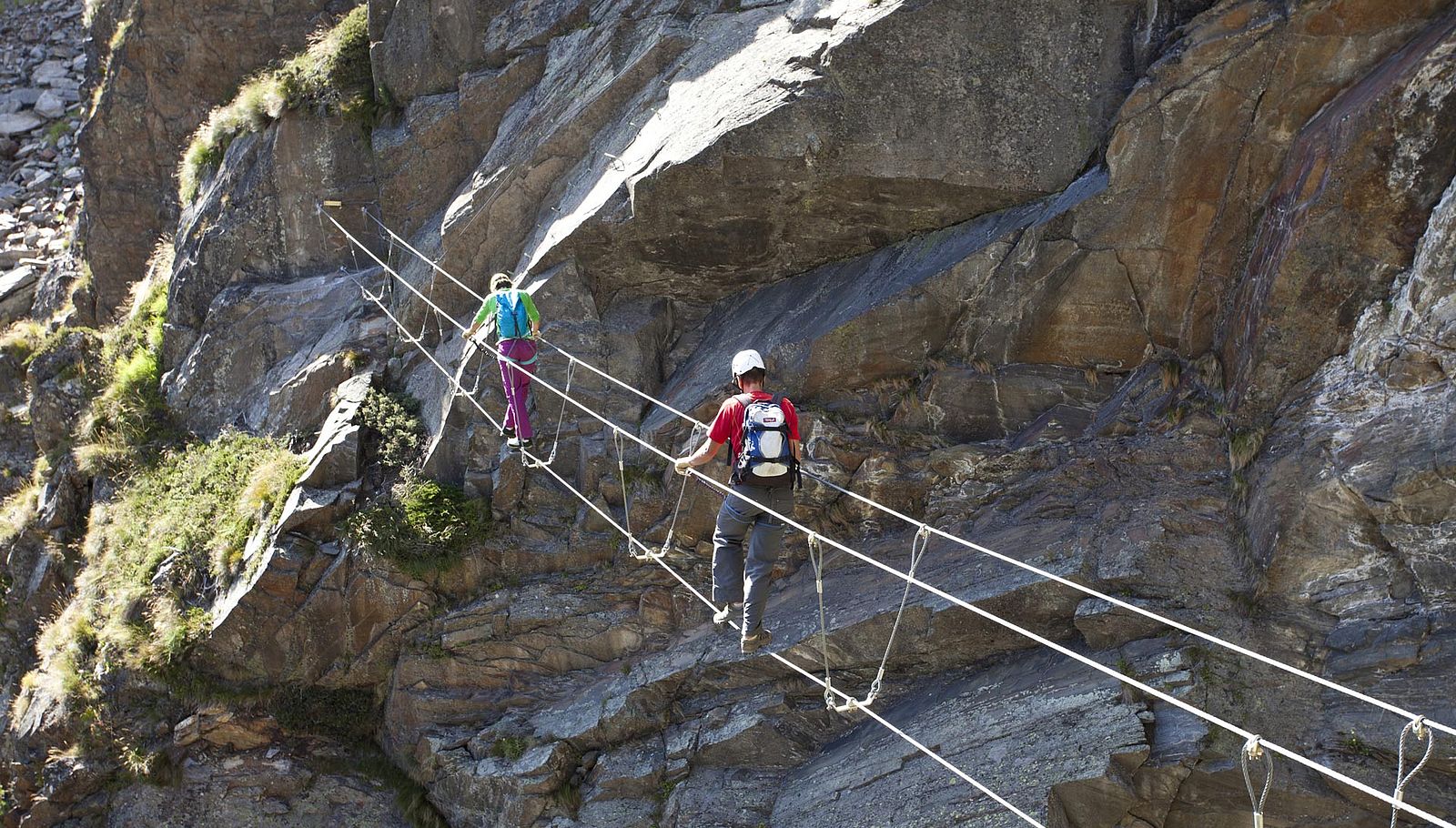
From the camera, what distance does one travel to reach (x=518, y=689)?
1372 centimetres

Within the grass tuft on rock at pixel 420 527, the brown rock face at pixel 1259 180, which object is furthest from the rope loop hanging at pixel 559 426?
the brown rock face at pixel 1259 180

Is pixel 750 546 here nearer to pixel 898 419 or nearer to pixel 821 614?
pixel 821 614

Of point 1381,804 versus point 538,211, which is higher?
point 538,211

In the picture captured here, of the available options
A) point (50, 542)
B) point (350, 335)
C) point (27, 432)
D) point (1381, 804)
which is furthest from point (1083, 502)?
point (27, 432)

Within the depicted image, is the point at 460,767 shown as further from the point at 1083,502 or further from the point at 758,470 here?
the point at 1083,502

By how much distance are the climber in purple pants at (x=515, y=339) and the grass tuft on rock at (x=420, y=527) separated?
1120mm

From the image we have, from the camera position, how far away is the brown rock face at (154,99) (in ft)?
67.2

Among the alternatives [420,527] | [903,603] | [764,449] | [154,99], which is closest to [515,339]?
[420,527]

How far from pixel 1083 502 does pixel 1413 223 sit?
3.70 meters

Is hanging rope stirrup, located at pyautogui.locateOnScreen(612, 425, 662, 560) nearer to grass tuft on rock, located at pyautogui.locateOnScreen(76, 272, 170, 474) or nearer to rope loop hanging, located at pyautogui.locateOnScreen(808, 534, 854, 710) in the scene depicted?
rope loop hanging, located at pyautogui.locateOnScreen(808, 534, 854, 710)

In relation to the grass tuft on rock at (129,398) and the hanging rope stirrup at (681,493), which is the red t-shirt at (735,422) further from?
the grass tuft on rock at (129,398)

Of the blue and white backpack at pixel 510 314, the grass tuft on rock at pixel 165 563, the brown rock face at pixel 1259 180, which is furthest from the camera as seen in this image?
the grass tuft on rock at pixel 165 563

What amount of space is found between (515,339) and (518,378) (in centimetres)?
43

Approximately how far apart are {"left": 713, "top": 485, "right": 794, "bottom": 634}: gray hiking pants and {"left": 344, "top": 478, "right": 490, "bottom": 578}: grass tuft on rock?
16.3 feet
